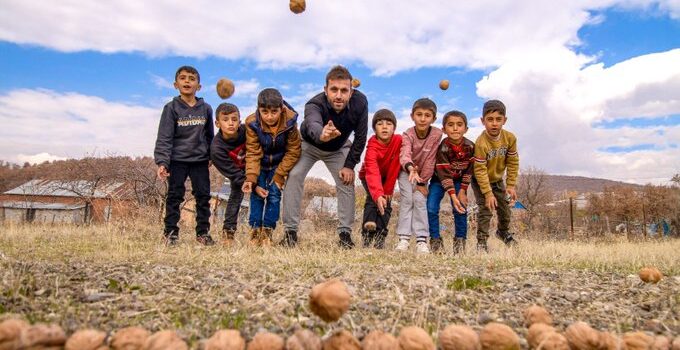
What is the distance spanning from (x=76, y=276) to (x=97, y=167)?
18.8m

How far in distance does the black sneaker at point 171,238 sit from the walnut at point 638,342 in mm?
4592

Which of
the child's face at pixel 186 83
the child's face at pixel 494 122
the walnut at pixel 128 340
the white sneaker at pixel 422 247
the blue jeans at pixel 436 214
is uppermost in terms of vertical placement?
the child's face at pixel 186 83

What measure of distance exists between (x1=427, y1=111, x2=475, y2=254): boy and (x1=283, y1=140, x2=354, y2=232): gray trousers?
1.10 meters

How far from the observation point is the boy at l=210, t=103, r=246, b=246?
571cm

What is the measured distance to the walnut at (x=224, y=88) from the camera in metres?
7.01

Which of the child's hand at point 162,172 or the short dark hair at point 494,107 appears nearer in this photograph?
the child's hand at point 162,172

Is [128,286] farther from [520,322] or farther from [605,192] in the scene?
[605,192]

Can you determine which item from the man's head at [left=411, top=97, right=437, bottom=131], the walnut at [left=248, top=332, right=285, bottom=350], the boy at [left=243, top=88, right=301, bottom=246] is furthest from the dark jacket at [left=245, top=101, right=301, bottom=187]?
the walnut at [left=248, top=332, right=285, bottom=350]

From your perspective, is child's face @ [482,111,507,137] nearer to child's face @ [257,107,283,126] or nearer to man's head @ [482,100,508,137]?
man's head @ [482,100,508,137]

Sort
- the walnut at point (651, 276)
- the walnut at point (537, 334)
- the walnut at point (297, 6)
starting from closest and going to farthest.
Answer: the walnut at point (537, 334) < the walnut at point (651, 276) < the walnut at point (297, 6)

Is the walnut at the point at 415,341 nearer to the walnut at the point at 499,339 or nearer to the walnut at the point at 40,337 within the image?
the walnut at the point at 499,339

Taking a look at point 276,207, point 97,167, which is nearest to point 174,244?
point 276,207

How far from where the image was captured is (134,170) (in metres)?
12.9

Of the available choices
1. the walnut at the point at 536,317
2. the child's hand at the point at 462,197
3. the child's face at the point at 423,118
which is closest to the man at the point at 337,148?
the child's face at the point at 423,118
